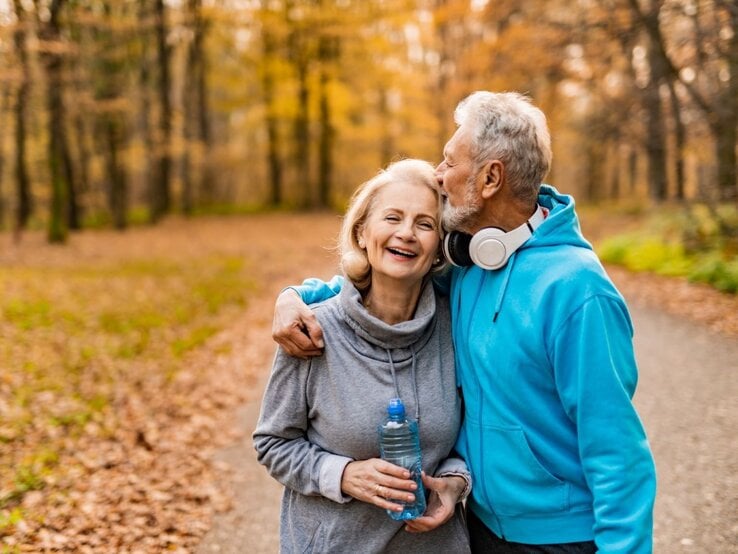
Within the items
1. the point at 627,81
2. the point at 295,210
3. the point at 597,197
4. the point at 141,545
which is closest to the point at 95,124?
the point at 295,210

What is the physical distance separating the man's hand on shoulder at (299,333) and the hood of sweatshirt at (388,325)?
12 cm

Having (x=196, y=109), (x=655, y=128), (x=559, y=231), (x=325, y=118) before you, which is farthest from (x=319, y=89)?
(x=559, y=231)

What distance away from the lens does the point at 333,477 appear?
6.94 ft

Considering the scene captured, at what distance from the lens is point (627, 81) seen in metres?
21.4

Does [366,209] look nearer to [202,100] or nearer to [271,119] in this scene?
[271,119]

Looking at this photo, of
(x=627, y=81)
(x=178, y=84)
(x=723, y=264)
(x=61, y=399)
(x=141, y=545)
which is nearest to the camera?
(x=141, y=545)

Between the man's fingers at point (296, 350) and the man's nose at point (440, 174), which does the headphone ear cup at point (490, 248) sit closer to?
the man's nose at point (440, 174)

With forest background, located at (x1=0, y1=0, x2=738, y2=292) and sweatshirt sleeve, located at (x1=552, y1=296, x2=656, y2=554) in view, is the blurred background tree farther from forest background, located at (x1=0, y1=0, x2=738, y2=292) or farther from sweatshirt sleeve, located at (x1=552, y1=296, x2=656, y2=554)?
sweatshirt sleeve, located at (x1=552, y1=296, x2=656, y2=554)

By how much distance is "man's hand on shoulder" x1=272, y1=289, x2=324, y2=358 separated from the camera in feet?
7.07

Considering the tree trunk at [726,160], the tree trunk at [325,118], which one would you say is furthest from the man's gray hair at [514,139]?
the tree trunk at [325,118]

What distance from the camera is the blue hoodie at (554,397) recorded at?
1.82 meters

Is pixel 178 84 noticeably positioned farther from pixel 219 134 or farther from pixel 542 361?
pixel 542 361

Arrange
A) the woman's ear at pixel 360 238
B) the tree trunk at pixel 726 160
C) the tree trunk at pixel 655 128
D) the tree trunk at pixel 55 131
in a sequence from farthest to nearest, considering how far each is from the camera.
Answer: the tree trunk at pixel 55 131, the tree trunk at pixel 655 128, the tree trunk at pixel 726 160, the woman's ear at pixel 360 238

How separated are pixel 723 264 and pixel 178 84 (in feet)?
124
